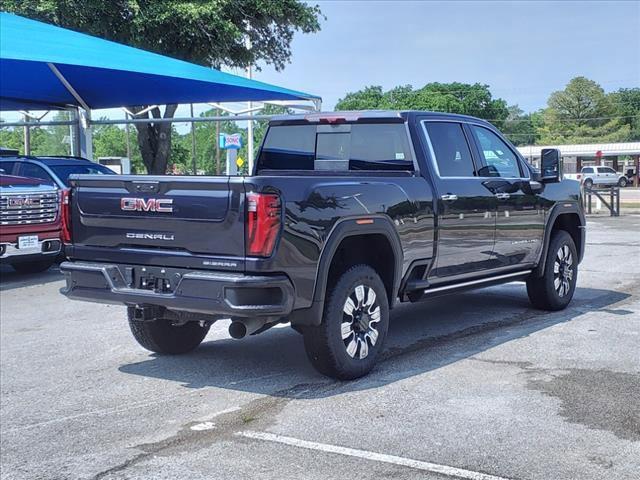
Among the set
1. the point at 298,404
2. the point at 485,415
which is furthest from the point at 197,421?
the point at 485,415

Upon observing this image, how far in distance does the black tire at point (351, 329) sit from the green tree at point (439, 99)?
303 feet

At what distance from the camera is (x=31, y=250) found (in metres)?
12.0

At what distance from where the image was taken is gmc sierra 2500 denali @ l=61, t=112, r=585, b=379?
536cm

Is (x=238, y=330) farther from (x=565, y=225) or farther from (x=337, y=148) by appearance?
(x=565, y=225)

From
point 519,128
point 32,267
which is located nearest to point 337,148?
point 32,267

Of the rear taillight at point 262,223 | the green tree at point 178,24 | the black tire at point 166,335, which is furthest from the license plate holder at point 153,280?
the green tree at point 178,24

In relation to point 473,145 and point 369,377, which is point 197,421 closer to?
point 369,377

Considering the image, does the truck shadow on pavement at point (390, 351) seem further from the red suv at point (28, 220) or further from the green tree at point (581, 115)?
the green tree at point (581, 115)

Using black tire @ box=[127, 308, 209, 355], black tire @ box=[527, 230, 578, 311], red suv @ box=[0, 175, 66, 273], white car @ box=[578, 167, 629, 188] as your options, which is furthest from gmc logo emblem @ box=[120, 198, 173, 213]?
white car @ box=[578, 167, 629, 188]

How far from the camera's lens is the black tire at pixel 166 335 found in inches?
271

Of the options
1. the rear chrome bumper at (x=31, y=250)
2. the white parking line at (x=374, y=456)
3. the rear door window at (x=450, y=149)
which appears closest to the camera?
the white parking line at (x=374, y=456)

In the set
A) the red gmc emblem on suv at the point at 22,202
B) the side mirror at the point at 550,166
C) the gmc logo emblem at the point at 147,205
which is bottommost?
the red gmc emblem on suv at the point at 22,202

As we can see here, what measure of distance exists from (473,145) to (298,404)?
335 centimetres

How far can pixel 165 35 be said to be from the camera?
77.0ft
